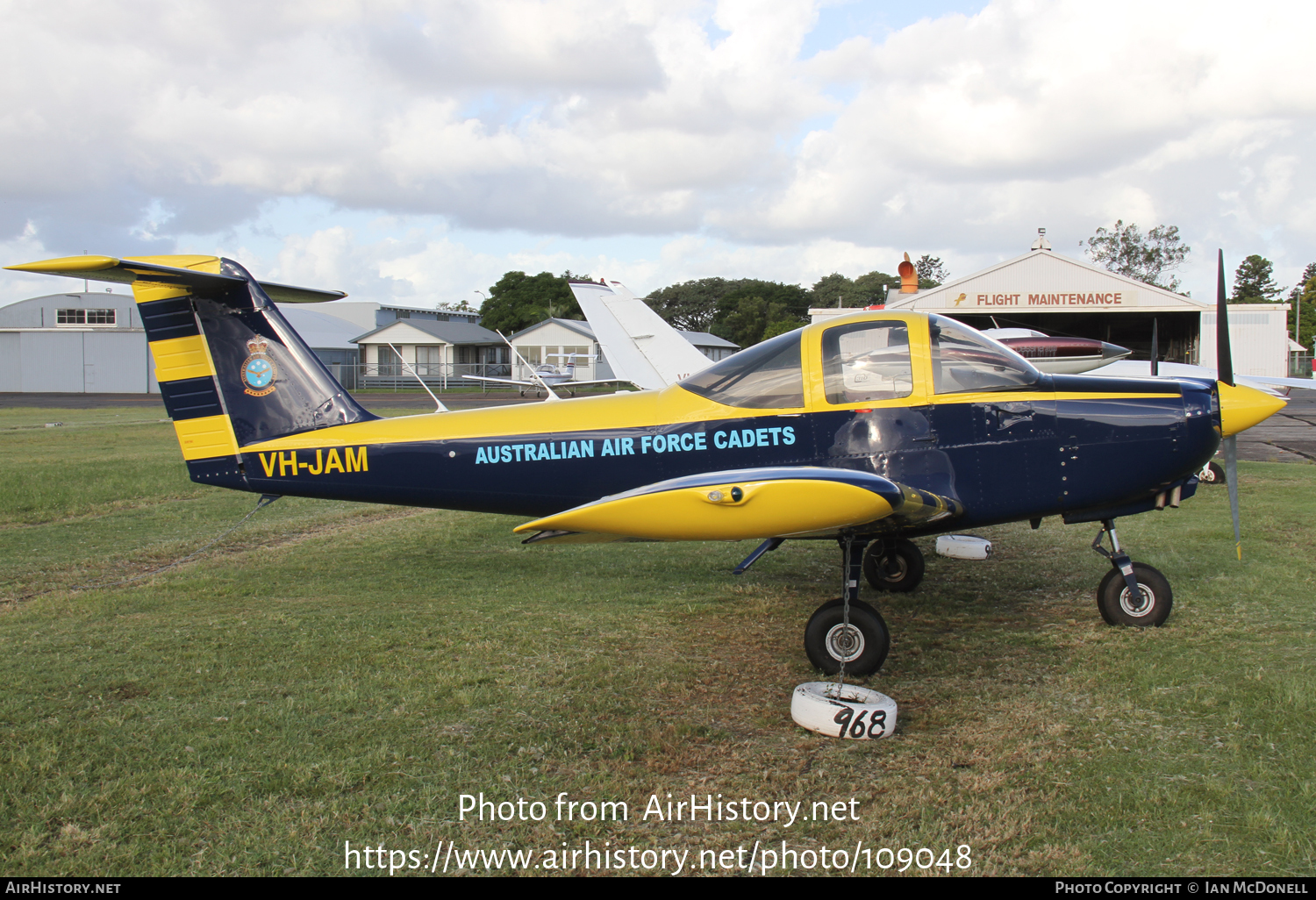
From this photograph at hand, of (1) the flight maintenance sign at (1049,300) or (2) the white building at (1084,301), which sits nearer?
(2) the white building at (1084,301)

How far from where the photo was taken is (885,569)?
7.43 meters

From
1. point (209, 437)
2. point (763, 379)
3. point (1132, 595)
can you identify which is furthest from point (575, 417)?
point (1132, 595)

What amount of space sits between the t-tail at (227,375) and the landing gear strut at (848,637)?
394 cm

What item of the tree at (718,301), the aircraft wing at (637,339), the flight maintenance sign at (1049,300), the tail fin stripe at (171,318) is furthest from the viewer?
the tree at (718,301)

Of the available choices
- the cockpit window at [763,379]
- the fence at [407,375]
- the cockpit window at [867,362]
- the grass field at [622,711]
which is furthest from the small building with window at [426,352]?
the cockpit window at [867,362]

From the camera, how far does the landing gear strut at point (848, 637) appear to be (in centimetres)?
514

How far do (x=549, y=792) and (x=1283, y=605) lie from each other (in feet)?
19.2

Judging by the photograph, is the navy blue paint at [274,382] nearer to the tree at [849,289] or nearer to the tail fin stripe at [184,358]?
the tail fin stripe at [184,358]

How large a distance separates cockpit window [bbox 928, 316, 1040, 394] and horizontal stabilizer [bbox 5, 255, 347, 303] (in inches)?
206

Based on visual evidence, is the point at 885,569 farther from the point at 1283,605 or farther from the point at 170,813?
the point at 170,813

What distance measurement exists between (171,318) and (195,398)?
0.64 meters

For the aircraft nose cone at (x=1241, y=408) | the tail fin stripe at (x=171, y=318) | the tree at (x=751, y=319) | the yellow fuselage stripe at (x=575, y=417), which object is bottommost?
the aircraft nose cone at (x=1241, y=408)

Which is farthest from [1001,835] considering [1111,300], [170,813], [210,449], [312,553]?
[1111,300]

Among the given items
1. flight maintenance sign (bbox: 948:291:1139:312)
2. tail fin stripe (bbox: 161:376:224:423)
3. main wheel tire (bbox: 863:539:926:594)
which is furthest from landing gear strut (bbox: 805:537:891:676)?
flight maintenance sign (bbox: 948:291:1139:312)
